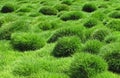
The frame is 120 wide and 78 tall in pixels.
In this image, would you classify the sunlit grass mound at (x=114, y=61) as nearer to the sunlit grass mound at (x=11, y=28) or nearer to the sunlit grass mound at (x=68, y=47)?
the sunlit grass mound at (x=68, y=47)

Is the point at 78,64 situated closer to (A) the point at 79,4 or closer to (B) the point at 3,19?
(B) the point at 3,19

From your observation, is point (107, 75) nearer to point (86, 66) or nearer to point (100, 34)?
point (86, 66)

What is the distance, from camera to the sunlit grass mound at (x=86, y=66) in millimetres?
6223

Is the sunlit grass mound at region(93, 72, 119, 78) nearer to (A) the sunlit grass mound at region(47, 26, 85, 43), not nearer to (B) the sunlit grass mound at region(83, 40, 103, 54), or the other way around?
(B) the sunlit grass mound at region(83, 40, 103, 54)

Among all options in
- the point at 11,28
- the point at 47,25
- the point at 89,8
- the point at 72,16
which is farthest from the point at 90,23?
the point at 89,8

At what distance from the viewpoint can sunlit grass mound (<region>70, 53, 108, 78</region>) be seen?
622cm

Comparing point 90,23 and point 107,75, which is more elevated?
point 107,75

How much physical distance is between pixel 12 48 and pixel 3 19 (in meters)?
3.62

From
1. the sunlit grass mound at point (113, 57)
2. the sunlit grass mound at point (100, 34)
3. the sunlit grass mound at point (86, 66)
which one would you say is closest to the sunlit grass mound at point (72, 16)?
the sunlit grass mound at point (100, 34)

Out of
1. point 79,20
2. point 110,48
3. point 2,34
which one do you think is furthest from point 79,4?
point 110,48

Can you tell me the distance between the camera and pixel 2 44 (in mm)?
9281

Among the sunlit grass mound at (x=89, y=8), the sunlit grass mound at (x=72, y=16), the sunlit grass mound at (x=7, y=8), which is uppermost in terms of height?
the sunlit grass mound at (x=72, y=16)

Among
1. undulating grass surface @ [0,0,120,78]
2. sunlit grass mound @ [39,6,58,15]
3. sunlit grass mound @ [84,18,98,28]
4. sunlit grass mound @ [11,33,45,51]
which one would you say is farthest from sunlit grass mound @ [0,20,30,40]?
sunlit grass mound @ [39,6,58,15]

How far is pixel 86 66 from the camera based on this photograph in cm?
624
